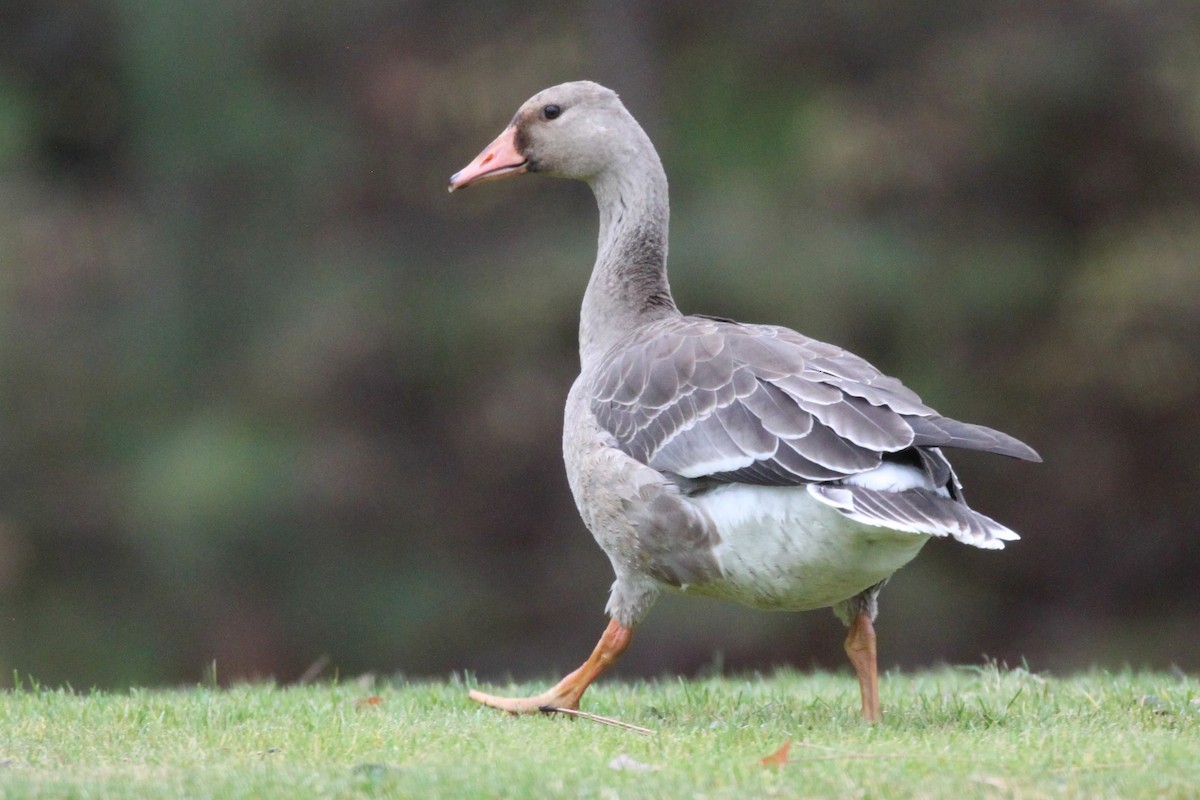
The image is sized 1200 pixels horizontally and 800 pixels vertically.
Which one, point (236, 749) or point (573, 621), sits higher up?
point (236, 749)

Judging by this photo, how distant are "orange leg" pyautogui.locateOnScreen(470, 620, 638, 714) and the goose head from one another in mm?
2049

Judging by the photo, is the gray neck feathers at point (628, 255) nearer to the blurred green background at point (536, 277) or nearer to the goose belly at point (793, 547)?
the goose belly at point (793, 547)

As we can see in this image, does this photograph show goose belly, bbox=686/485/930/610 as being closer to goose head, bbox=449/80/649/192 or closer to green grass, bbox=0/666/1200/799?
green grass, bbox=0/666/1200/799

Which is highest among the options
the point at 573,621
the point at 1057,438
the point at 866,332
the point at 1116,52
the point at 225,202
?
the point at 1116,52

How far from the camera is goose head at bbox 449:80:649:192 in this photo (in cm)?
661

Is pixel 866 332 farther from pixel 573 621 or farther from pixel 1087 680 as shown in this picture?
pixel 1087 680

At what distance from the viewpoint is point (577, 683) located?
5.60 meters

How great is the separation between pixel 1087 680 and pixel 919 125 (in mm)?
7909

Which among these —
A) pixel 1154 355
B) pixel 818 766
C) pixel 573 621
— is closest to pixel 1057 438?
pixel 1154 355

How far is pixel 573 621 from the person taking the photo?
44.1ft

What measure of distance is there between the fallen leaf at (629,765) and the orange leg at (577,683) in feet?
3.73

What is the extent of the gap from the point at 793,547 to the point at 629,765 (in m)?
1.00

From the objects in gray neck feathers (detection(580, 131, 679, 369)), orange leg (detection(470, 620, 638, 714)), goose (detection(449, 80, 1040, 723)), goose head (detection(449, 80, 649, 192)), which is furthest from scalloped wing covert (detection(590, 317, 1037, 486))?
goose head (detection(449, 80, 649, 192))

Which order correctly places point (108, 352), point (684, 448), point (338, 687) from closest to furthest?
point (684, 448), point (338, 687), point (108, 352)
